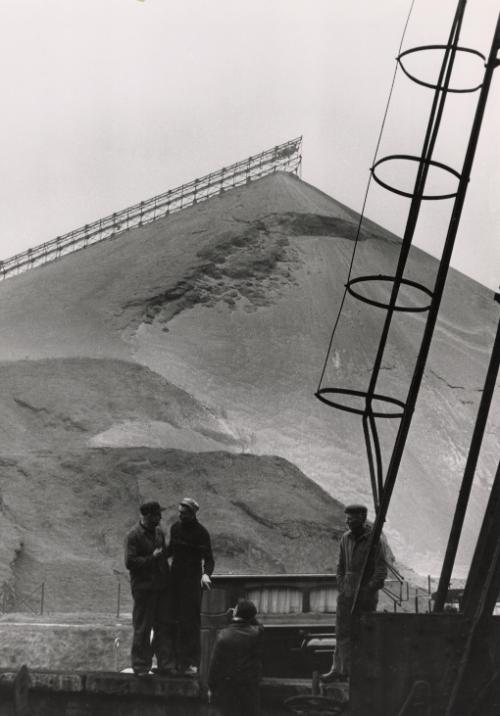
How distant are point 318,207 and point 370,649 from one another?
235 ft

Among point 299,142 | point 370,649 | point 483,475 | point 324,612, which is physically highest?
point 299,142

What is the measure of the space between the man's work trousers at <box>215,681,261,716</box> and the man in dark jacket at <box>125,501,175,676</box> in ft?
6.59

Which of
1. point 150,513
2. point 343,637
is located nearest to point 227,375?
point 150,513

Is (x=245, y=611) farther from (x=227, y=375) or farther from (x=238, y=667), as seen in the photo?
(x=227, y=375)

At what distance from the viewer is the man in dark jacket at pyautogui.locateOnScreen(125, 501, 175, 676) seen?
406 inches

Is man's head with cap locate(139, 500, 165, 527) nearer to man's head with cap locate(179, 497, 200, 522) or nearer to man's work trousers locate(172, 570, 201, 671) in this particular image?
man's head with cap locate(179, 497, 200, 522)

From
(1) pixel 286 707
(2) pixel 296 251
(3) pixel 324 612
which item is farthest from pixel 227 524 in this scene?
(2) pixel 296 251

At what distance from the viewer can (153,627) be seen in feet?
34.6

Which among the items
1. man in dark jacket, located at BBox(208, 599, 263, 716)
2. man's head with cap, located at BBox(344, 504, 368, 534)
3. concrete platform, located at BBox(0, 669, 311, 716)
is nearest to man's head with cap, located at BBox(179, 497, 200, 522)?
concrete platform, located at BBox(0, 669, 311, 716)

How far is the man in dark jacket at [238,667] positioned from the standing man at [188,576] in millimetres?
1971

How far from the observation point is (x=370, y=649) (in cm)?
611

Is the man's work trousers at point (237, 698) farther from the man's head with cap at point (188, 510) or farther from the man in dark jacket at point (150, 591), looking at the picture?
the man's head with cap at point (188, 510)

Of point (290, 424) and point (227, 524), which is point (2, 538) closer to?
point (227, 524)

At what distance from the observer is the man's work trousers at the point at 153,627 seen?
1026 centimetres
